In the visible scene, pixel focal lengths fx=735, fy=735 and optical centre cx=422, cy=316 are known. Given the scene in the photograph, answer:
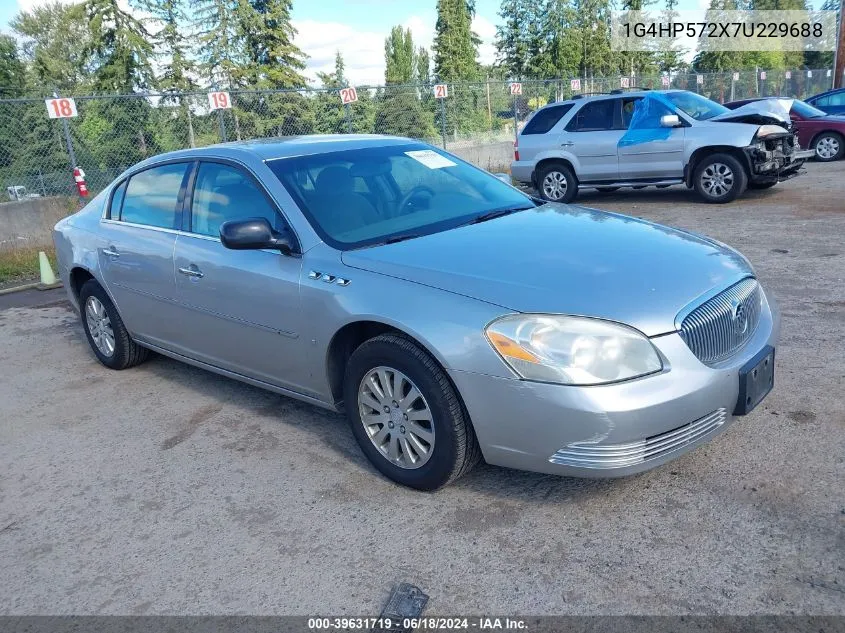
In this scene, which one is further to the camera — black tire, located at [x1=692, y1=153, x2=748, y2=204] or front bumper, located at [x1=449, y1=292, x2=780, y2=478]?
black tire, located at [x1=692, y1=153, x2=748, y2=204]

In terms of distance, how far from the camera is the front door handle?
4.34 metres

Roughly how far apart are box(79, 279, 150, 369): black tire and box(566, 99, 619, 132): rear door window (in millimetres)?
8652

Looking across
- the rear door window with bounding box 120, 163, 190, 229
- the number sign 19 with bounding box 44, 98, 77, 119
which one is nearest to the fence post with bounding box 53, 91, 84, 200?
the number sign 19 with bounding box 44, 98, 77, 119

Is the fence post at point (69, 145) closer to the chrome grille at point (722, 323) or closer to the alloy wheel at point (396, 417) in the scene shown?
the alloy wheel at point (396, 417)

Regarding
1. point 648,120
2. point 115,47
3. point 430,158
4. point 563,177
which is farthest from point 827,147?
point 115,47

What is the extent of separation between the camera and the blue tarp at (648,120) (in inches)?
445

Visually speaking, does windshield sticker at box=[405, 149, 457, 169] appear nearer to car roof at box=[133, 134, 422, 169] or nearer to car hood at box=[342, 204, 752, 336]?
car roof at box=[133, 134, 422, 169]

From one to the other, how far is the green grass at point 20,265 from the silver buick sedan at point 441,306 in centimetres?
577

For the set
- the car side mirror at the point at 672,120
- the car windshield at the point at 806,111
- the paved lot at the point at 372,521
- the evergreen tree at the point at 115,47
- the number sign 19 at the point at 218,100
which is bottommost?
the paved lot at the point at 372,521

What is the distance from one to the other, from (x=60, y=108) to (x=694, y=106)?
975 cm

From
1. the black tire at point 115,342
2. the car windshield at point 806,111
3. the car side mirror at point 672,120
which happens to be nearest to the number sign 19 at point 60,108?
the black tire at point 115,342

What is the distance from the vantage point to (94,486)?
12.4ft

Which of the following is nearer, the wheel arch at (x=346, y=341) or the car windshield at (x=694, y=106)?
the wheel arch at (x=346, y=341)

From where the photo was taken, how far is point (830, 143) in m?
16.0
